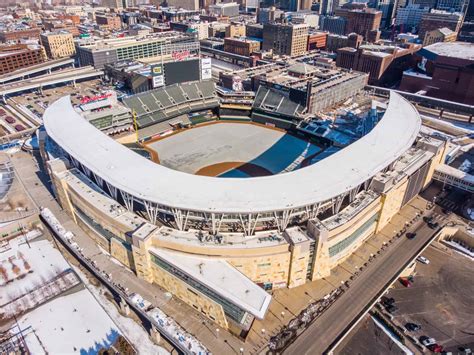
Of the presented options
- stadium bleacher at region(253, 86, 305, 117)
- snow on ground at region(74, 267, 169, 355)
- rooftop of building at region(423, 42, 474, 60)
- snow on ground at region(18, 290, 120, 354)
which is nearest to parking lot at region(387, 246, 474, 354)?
snow on ground at region(74, 267, 169, 355)

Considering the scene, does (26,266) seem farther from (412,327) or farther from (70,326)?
(412,327)

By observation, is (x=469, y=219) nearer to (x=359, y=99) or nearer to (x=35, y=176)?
(x=359, y=99)

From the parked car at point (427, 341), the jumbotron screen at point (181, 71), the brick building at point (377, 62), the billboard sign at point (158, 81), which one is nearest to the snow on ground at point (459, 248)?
the parked car at point (427, 341)

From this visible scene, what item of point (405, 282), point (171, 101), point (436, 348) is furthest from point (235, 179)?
point (171, 101)

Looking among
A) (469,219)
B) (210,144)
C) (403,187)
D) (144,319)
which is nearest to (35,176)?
(210,144)

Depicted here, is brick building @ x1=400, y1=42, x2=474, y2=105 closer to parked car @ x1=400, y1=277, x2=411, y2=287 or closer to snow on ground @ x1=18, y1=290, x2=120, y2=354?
parked car @ x1=400, y1=277, x2=411, y2=287

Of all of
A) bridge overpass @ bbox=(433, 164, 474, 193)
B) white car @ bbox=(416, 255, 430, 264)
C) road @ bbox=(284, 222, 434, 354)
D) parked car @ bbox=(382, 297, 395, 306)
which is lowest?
parked car @ bbox=(382, 297, 395, 306)
